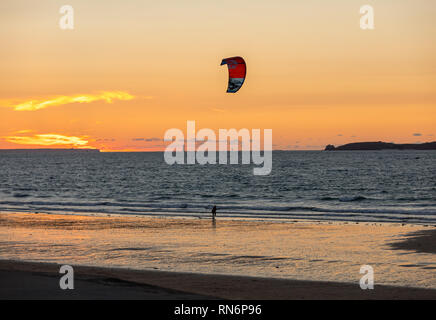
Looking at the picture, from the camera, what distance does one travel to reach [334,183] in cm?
7706

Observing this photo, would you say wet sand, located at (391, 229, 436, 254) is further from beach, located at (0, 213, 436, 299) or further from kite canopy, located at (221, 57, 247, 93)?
kite canopy, located at (221, 57, 247, 93)

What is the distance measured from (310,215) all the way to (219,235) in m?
13.6

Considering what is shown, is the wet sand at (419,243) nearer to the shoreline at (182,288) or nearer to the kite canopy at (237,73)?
the shoreline at (182,288)

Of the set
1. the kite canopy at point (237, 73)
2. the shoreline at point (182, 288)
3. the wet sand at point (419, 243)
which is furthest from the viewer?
the kite canopy at point (237, 73)

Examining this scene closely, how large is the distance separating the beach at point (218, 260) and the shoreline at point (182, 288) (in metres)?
0.02

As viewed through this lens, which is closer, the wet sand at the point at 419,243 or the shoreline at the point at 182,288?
the shoreline at the point at 182,288

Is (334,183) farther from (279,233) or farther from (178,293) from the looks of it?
(178,293)

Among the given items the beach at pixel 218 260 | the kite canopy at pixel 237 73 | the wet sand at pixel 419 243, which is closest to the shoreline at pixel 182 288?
the beach at pixel 218 260

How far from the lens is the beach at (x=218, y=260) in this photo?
1277 cm

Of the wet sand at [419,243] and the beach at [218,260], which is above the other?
the beach at [218,260]

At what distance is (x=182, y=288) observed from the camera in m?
13.2

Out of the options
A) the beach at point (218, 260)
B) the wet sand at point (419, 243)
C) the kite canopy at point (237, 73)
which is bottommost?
the wet sand at point (419, 243)

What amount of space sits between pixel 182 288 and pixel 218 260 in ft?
13.5
